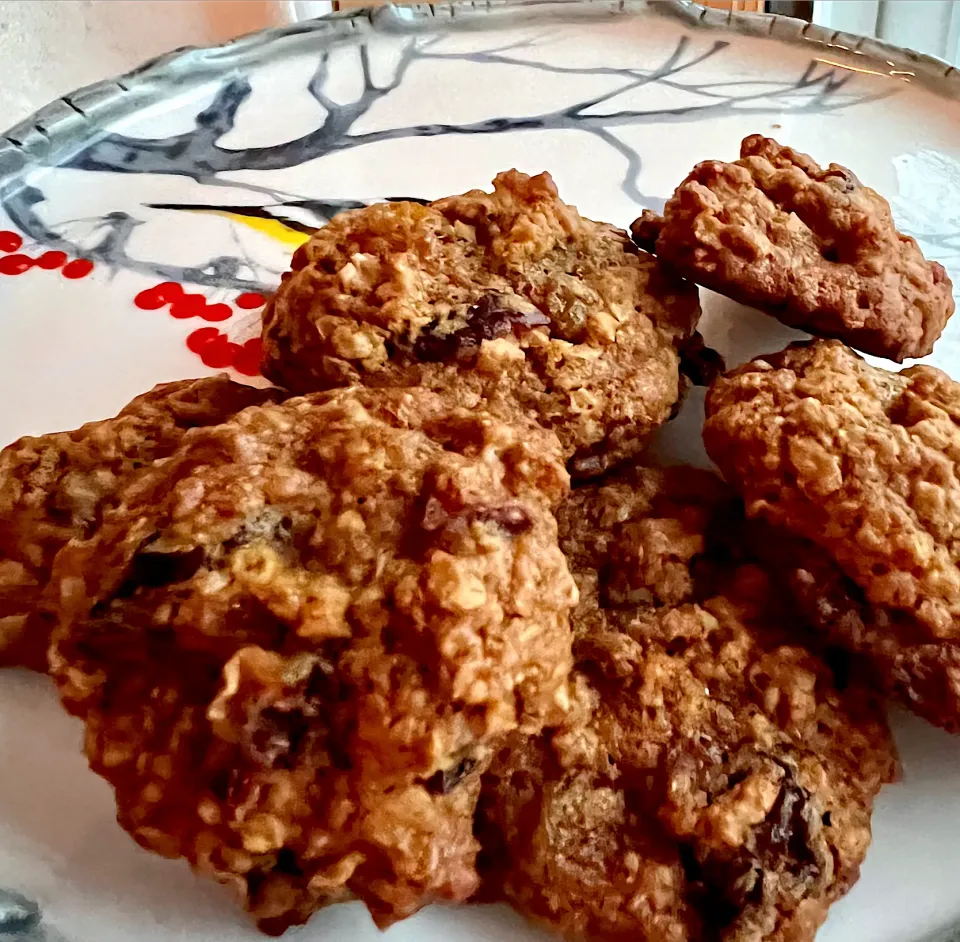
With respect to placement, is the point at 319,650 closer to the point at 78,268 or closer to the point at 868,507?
the point at 868,507

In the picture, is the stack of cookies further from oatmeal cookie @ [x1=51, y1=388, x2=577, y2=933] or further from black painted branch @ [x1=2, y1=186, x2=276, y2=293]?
black painted branch @ [x1=2, y1=186, x2=276, y2=293]

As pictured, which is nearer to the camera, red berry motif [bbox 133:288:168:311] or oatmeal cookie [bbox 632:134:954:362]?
oatmeal cookie [bbox 632:134:954:362]

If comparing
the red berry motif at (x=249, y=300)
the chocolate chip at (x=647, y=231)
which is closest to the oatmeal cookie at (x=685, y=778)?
the chocolate chip at (x=647, y=231)

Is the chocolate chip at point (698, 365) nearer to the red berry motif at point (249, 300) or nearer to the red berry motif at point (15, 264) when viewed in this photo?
the red berry motif at point (249, 300)

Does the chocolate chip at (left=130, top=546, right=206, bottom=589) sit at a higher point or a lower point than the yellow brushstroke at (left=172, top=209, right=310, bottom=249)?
higher

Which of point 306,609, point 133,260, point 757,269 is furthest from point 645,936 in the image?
point 133,260

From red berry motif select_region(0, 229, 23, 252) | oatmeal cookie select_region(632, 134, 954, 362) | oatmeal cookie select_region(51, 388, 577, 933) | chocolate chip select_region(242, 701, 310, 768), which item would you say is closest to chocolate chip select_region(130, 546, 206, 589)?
oatmeal cookie select_region(51, 388, 577, 933)
